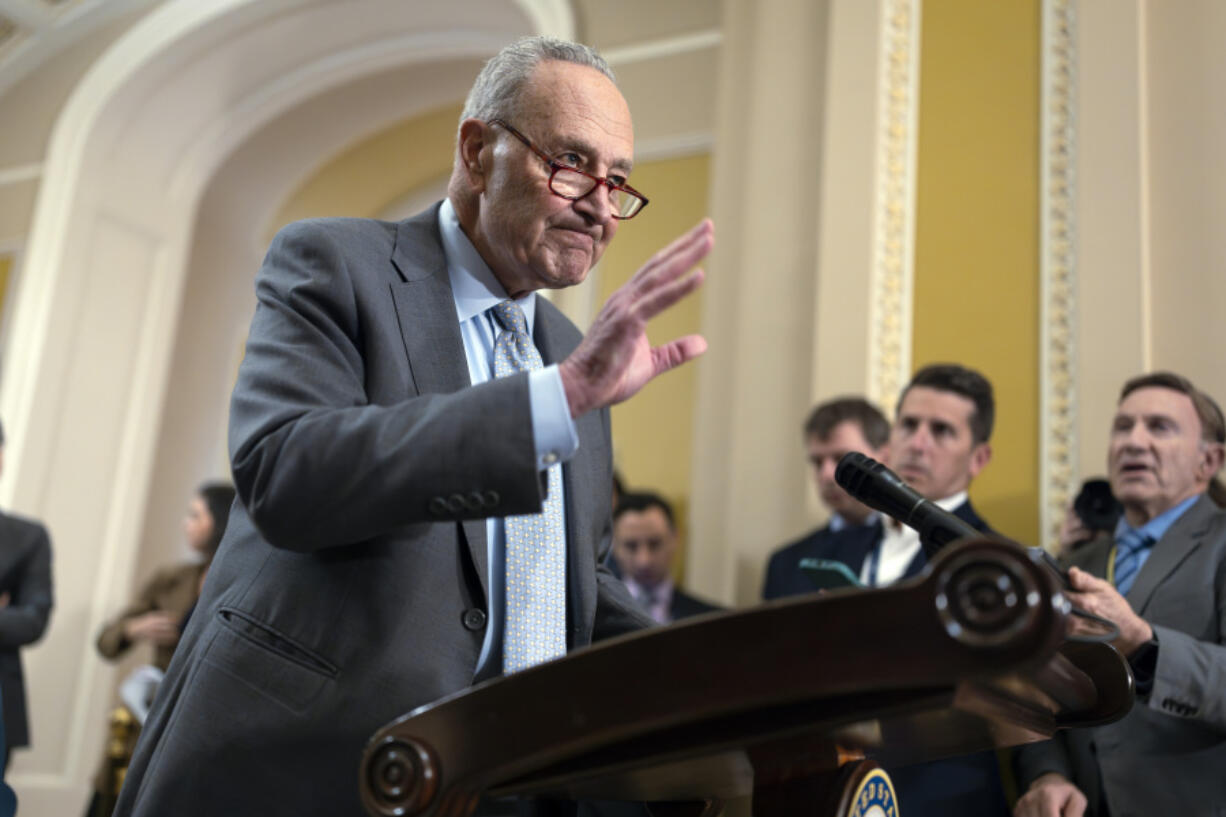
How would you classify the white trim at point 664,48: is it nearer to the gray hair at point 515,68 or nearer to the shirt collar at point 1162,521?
the shirt collar at point 1162,521

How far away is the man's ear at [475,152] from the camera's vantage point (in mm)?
1537

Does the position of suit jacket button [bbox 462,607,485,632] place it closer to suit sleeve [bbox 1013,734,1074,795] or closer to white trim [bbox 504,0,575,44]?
suit sleeve [bbox 1013,734,1074,795]

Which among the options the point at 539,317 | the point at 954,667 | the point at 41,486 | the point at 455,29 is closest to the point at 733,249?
the point at 539,317

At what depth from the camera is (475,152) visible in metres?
1.56

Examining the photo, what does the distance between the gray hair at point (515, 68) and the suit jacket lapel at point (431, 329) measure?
0.21 metres

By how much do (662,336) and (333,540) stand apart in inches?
166

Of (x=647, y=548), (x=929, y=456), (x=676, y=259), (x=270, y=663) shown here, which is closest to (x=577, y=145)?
(x=676, y=259)

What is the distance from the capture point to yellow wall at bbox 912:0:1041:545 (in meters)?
3.56

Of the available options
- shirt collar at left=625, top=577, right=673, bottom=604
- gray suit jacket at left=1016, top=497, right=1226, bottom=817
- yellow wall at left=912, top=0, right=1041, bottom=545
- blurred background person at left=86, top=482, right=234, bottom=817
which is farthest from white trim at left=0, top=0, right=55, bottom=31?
gray suit jacket at left=1016, top=497, right=1226, bottom=817

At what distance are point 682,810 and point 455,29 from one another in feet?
20.7

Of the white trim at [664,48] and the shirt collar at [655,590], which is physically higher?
the white trim at [664,48]

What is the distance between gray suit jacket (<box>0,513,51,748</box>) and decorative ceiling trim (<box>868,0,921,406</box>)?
3.28m

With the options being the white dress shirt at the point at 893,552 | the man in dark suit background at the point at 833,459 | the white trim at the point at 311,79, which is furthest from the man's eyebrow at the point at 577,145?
the white trim at the point at 311,79

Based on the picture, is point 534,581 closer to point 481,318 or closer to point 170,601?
point 481,318
